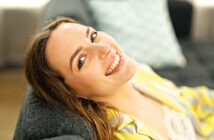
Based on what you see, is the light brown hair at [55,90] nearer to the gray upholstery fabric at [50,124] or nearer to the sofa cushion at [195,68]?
the gray upholstery fabric at [50,124]

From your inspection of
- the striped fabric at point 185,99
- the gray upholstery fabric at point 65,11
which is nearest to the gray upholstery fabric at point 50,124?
the striped fabric at point 185,99

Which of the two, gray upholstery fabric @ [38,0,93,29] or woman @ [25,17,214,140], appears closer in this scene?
woman @ [25,17,214,140]

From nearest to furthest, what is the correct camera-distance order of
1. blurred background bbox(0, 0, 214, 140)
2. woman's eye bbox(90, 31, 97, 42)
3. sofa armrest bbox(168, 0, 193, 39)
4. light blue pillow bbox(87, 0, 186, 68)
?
woman's eye bbox(90, 31, 97, 42) < light blue pillow bbox(87, 0, 186, 68) < sofa armrest bbox(168, 0, 193, 39) < blurred background bbox(0, 0, 214, 140)

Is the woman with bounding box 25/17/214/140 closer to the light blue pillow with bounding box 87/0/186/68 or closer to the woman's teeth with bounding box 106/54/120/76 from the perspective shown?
the woman's teeth with bounding box 106/54/120/76

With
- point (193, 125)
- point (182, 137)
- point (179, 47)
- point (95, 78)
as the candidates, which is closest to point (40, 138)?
point (95, 78)

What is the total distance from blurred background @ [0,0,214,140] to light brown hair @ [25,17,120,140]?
163cm

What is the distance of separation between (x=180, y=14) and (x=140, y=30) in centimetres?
53

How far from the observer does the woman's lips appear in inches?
54.9

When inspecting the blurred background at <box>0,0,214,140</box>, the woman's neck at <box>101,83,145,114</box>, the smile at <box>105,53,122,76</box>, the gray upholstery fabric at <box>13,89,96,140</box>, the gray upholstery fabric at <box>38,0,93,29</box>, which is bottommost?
the blurred background at <box>0,0,214,140</box>

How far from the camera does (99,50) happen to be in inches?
54.1

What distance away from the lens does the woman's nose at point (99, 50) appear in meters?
1.37

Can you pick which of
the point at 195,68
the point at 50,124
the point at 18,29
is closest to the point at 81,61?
the point at 50,124

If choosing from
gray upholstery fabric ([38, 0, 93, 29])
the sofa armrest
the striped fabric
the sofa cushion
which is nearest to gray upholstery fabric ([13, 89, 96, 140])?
the striped fabric

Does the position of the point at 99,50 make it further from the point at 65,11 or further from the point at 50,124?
the point at 65,11
